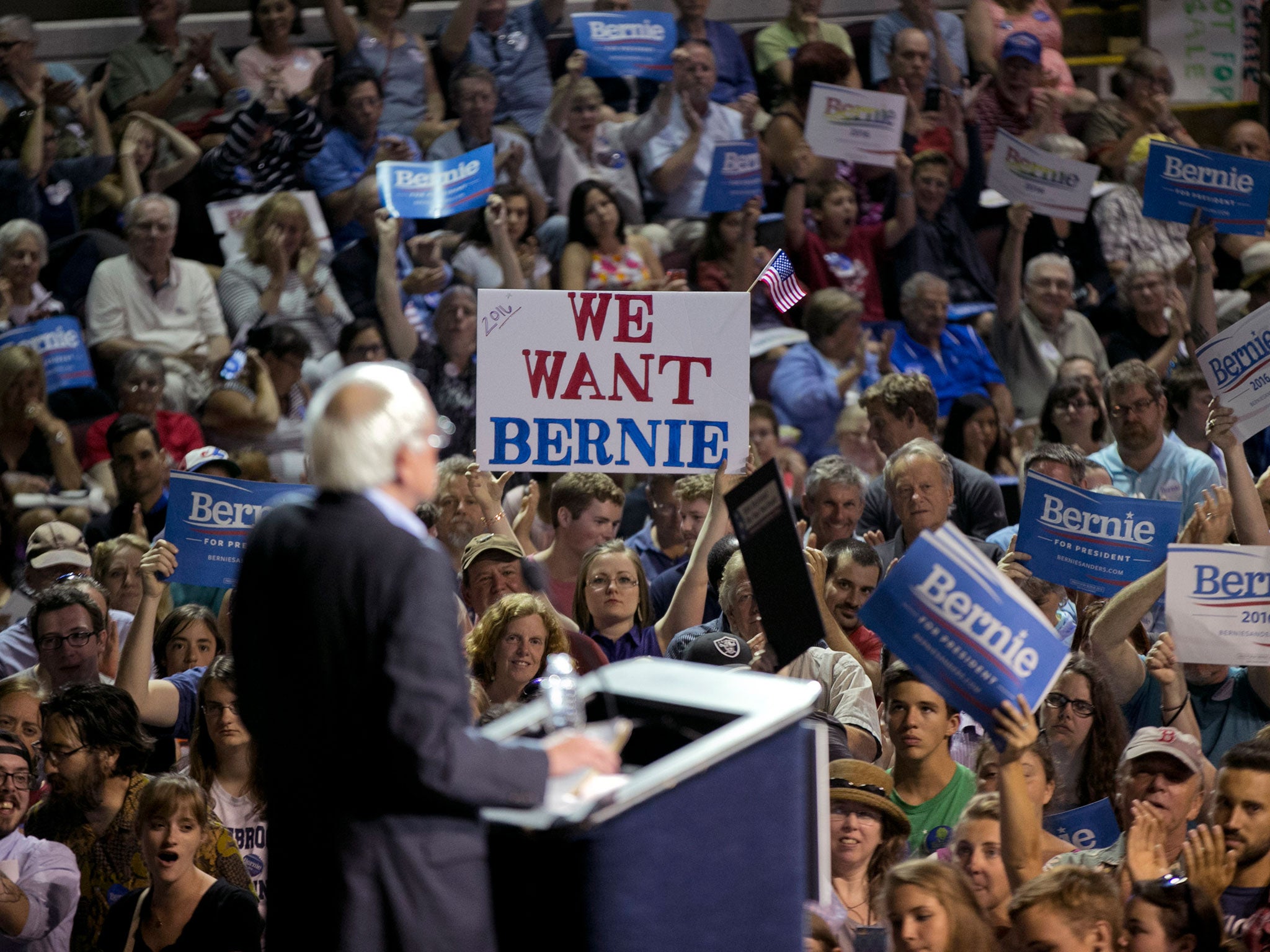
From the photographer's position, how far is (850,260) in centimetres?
958

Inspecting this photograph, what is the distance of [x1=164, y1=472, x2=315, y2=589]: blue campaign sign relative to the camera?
5.89 m

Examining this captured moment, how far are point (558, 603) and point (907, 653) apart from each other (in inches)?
106

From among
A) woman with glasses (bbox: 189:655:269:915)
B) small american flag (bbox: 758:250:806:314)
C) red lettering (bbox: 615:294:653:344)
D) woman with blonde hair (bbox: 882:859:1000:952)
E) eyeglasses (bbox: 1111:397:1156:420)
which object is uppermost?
red lettering (bbox: 615:294:653:344)

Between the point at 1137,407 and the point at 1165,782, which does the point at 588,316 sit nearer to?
the point at 1165,782

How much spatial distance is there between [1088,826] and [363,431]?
114 inches

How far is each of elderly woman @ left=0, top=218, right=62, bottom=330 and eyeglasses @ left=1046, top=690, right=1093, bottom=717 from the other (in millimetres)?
5505

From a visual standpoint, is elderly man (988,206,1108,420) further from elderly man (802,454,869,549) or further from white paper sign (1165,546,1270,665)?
white paper sign (1165,546,1270,665)

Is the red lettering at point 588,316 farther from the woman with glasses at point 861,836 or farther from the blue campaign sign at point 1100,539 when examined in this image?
the woman with glasses at point 861,836

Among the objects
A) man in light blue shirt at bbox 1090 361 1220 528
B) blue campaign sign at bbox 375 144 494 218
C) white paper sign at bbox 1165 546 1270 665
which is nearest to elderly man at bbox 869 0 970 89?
blue campaign sign at bbox 375 144 494 218

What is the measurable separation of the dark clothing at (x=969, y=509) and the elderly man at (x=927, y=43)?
4.39 metres

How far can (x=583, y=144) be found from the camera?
32.7 feet

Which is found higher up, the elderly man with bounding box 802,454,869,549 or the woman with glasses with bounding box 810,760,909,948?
the woman with glasses with bounding box 810,760,909,948

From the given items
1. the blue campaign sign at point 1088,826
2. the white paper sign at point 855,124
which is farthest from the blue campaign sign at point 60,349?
the blue campaign sign at point 1088,826

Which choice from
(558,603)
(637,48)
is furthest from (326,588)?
(637,48)
